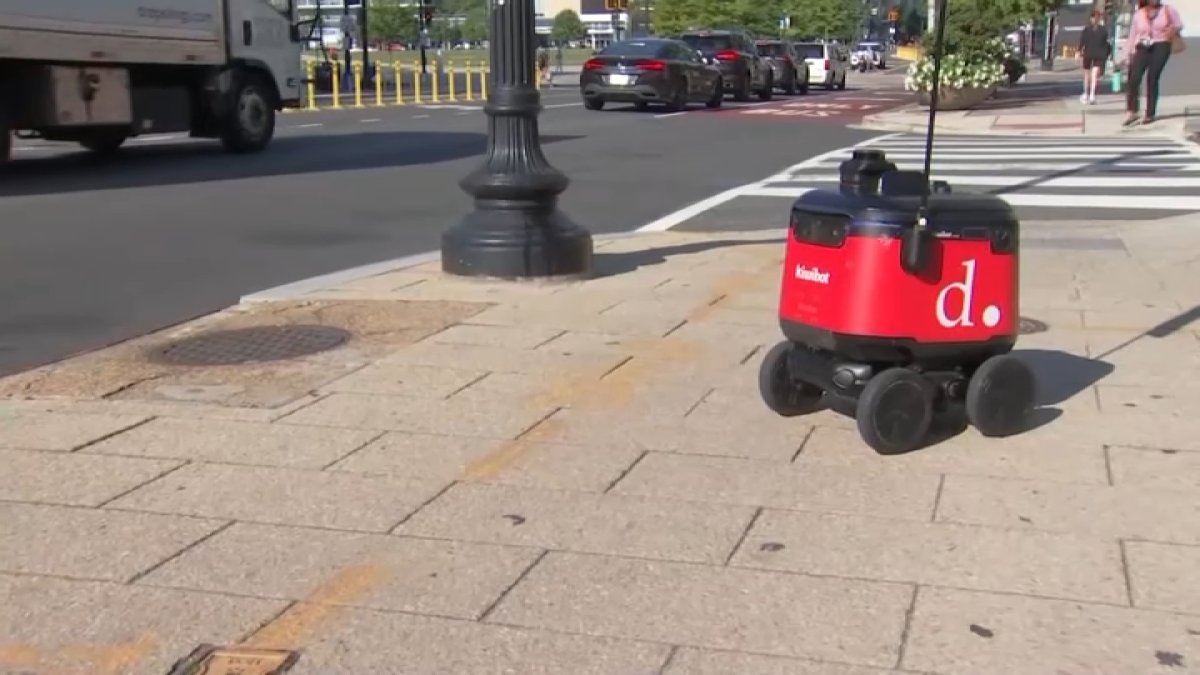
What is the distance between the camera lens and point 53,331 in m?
7.71

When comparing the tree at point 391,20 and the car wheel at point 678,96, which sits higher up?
the tree at point 391,20

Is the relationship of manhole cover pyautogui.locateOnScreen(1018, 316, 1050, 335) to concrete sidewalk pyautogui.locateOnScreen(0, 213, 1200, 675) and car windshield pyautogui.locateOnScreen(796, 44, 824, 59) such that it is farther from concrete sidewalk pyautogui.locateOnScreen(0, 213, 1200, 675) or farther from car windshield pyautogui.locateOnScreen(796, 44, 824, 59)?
car windshield pyautogui.locateOnScreen(796, 44, 824, 59)

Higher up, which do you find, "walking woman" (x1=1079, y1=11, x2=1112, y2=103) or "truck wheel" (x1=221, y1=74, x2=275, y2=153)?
"walking woman" (x1=1079, y1=11, x2=1112, y2=103)

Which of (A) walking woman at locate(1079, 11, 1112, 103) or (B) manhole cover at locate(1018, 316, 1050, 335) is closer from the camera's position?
(B) manhole cover at locate(1018, 316, 1050, 335)

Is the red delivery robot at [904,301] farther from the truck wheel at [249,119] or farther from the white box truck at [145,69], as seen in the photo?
the truck wheel at [249,119]

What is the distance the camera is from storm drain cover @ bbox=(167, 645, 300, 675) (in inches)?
138

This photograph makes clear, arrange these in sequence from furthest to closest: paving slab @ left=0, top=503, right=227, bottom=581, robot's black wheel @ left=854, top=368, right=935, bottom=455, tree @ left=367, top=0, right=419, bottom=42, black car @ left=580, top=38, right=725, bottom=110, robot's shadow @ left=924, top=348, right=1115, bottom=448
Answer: tree @ left=367, top=0, right=419, bottom=42
black car @ left=580, top=38, right=725, bottom=110
robot's shadow @ left=924, top=348, right=1115, bottom=448
robot's black wheel @ left=854, top=368, right=935, bottom=455
paving slab @ left=0, top=503, right=227, bottom=581

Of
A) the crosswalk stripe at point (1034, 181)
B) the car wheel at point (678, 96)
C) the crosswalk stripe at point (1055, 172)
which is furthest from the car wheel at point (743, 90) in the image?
the crosswalk stripe at point (1034, 181)

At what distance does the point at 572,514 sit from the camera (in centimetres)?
461

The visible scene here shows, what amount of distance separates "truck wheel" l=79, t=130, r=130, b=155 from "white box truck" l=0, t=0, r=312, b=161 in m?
0.02

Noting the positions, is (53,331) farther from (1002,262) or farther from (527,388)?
(1002,262)

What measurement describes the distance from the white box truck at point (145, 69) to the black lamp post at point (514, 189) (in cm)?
830

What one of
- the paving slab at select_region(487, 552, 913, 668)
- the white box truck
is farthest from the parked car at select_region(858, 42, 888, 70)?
the paving slab at select_region(487, 552, 913, 668)

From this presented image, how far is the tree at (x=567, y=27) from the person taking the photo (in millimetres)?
142875
